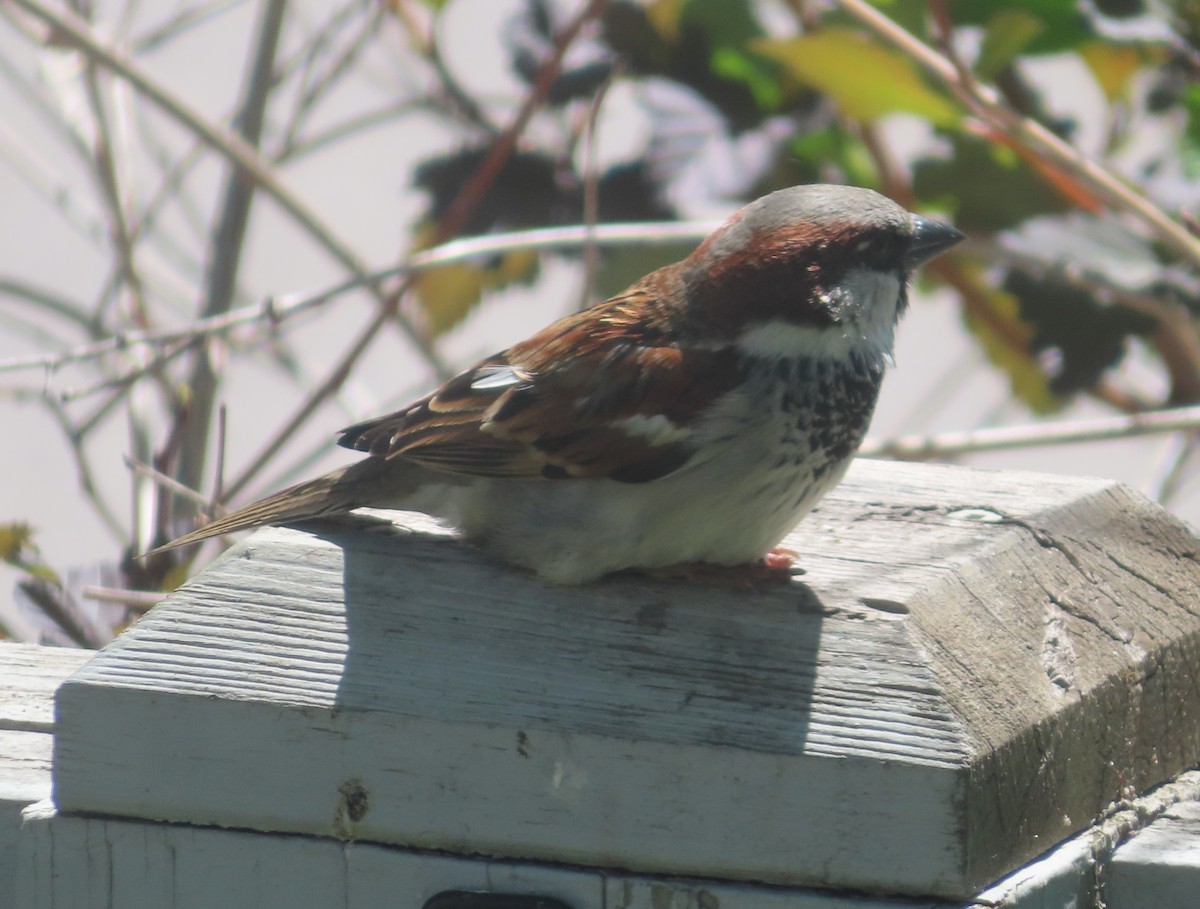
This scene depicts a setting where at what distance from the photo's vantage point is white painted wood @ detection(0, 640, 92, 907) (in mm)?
1482

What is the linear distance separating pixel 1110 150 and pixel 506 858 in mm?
1912

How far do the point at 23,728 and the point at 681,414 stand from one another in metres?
0.77

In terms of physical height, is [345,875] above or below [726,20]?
below

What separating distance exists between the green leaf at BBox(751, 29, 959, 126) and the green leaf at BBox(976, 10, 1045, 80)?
0.09 metres

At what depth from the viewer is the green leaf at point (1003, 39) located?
2176 millimetres

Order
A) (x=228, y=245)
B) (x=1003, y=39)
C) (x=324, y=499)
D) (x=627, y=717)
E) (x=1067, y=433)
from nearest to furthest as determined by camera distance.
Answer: (x=627, y=717), (x=324, y=499), (x=1003, y=39), (x=1067, y=433), (x=228, y=245)

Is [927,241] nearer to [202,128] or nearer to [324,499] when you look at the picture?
[324,499]

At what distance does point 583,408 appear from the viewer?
5.70 ft

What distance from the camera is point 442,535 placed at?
173cm

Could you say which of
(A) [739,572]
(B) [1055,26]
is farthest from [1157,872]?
(B) [1055,26]

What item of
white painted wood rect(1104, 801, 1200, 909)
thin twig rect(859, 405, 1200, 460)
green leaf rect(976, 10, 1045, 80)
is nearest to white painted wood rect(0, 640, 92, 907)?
white painted wood rect(1104, 801, 1200, 909)

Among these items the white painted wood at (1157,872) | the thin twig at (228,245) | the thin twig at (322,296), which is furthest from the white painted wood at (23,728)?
the white painted wood at (1157,872)

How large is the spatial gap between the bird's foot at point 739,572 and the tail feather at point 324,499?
0.35 meters

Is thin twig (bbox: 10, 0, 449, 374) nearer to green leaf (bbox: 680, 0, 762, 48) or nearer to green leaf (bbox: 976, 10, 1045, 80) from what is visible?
green leaf (bbox: 680, 0, 762, 48)
